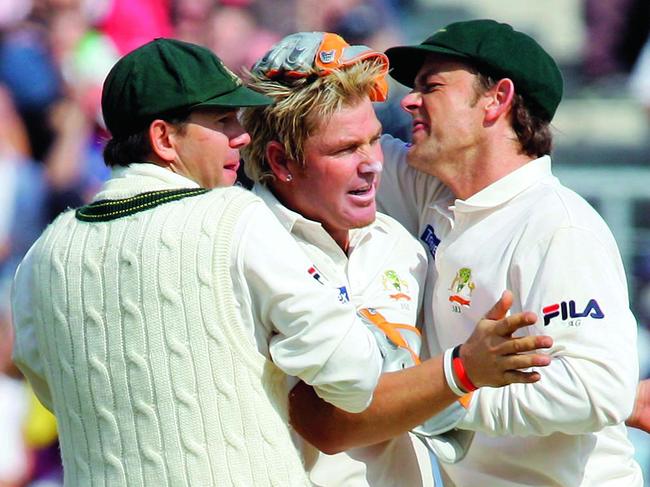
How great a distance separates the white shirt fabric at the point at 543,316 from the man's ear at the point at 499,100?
0.58ft

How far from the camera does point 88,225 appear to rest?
2.42 metres

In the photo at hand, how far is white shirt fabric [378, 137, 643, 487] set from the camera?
2.81m

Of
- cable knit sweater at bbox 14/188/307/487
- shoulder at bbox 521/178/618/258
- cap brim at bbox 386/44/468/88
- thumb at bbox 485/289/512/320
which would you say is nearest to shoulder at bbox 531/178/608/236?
shoulder at bbox 521/178/618/258

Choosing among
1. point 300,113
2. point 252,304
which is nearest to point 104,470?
point 252,304

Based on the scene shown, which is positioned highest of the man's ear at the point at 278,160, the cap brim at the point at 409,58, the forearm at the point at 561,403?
the cap brim at the point at 409,58

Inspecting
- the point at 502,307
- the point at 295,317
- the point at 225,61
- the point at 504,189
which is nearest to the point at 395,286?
the point at 504,189

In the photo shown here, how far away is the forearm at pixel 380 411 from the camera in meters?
2.48

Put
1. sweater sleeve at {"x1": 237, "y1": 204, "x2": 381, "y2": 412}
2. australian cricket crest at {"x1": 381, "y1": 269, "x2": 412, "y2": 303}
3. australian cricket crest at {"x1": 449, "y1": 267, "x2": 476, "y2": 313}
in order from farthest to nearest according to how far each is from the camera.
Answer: australian cricket crest at {"x1": 449, "y1": 267, "x2": 476, "y2": 313}
australian cricket crest at {"x1": 381, "y1": 269, "x2": 412, "y2": 303}
sweater sleeve at {"x1": 237, "y1": 204, "x2": 381, "y2": 412}

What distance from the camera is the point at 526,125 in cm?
325

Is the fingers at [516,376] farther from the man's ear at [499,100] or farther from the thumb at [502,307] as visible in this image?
the man's ear at [499,100]

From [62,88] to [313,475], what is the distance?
3.78 metres

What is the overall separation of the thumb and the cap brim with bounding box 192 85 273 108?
0.65 meters

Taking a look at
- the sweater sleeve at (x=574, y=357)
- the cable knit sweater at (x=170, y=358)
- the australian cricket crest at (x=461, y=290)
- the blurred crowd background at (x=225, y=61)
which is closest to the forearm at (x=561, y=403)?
the sweater sleeve at (x=574, y=357)

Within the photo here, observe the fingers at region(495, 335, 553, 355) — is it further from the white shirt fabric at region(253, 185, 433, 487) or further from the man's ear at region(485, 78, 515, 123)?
the man's ear at region(485, 78, 515, 123)
